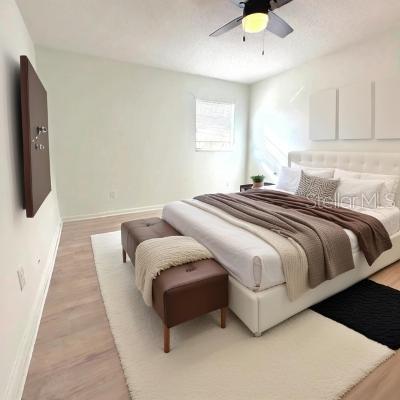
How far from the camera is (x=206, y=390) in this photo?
1360 millimetres

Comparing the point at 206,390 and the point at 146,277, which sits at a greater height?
the point at 146,277

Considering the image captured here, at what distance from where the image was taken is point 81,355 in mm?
1606

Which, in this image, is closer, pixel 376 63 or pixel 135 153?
pixel 376 63

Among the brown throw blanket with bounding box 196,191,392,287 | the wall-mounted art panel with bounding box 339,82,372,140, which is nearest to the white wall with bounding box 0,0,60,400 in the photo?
the brown throw blanket with bounding box 196,191,392,287

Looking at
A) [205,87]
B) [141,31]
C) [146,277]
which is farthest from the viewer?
[205,87]

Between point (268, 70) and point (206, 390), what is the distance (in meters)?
4.96

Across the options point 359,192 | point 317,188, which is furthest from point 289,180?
point 359,192

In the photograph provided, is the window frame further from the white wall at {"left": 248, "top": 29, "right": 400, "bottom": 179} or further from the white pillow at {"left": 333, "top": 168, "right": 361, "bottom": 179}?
the white pillow at {"left": 333, "top": 168, "right": 361, "bottom": 179}

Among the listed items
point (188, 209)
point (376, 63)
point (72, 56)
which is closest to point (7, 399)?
point (188, 209)

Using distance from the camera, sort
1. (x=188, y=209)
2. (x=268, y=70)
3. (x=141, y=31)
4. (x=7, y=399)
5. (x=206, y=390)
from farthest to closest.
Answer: (x=268, y=70)
(x=141, y=31)
(x=188, y=209)
(x=206, y=390)
(x=7, y=399)

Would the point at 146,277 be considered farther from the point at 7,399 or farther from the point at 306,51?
the point at 306,51

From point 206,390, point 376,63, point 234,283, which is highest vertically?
point 376,63

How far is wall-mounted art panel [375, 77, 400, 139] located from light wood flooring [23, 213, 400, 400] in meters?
1.70

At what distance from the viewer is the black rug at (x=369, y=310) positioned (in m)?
1.75
